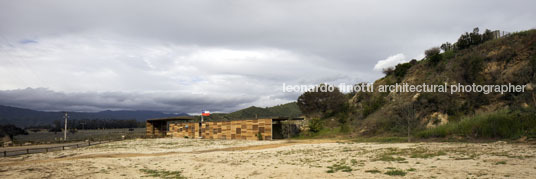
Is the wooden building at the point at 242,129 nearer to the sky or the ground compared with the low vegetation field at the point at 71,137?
nearer to the sky

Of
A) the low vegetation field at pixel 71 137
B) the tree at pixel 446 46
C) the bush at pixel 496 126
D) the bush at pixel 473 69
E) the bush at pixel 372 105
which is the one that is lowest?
the low vegetation field at pixel 71 137

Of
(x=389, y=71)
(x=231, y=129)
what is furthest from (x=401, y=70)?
(x=231, y=129)

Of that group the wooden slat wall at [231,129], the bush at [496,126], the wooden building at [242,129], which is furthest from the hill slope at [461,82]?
the wooden slat wall at [231,129]

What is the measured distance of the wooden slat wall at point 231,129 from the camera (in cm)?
3638

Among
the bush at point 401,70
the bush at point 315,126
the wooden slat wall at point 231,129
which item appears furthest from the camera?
the bush at point 401,70

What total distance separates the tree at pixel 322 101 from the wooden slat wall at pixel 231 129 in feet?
44.8

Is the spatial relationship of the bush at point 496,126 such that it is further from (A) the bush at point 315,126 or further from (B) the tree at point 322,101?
(B) the tree at point 322,101

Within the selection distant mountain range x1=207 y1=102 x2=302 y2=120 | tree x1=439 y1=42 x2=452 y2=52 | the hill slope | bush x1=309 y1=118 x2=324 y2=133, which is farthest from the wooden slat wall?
distant mountain range x1=207 y1=102 x2=302 y2=120

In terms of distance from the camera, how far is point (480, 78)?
32531 mm

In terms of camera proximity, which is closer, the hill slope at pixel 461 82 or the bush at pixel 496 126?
the bush at pixel 496 126

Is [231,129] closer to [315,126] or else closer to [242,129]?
[242,129]

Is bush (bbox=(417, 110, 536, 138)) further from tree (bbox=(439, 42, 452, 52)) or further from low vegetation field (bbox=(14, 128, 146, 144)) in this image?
low vegetation field (bbox=(14, 128, 146, 144))

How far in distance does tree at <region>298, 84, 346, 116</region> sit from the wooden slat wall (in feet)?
44.8

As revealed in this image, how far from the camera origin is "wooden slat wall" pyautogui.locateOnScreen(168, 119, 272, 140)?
36.4 metres
